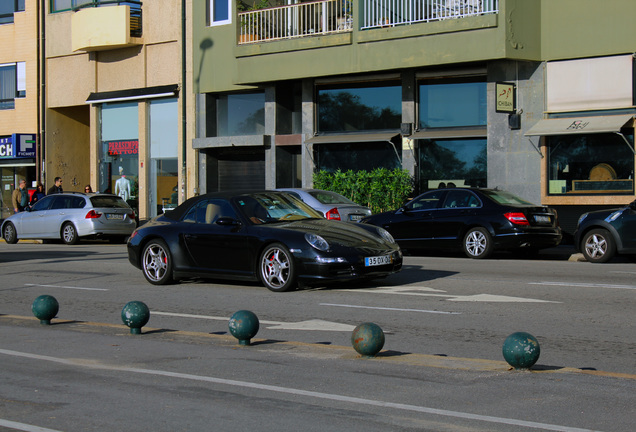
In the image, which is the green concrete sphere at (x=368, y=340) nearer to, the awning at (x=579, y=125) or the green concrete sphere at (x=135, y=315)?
the green concrete sphere at (x=135, y=315)

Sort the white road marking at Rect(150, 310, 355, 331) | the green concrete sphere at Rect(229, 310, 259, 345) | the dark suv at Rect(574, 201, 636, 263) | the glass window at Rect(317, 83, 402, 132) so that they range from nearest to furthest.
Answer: the green concrete sphere at Rect(229, 310, 259, 345)
the white road marking at Rect(150, 310, 355, 331)
the dark suv at Rect(574, 201, 636, 263)
the glass window at Rect(317, 83, 402, 132)

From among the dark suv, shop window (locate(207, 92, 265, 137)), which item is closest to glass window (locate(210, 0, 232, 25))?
shop window (locate(207, 92, 265, 137))

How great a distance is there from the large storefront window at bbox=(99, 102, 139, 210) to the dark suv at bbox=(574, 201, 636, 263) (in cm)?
1959

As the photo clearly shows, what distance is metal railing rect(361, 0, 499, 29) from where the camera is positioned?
23636mm

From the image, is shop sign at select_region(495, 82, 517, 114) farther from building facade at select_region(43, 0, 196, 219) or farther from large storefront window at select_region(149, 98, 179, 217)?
large storefront window at select_region(149, 98, 179, 217)

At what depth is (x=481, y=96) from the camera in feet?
80.7

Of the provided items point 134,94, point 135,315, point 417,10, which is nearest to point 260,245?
point 135,315

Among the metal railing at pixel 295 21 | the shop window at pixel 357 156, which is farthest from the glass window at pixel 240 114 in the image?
the shop window at pixel 357 156

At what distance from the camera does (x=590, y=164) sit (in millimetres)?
22797

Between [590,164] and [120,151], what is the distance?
58.9ft

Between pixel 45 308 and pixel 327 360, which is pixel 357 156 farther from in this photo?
pixel 327 360

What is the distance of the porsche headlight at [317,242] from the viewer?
1185cm

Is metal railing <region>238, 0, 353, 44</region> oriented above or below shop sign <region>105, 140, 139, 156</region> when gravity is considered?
above

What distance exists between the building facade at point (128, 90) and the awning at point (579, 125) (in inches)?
512
